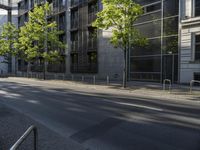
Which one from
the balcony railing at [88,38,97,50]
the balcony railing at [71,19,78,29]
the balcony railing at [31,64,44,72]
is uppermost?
the balcony railing at [71,19,78,29]

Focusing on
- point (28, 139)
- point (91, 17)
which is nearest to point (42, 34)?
point (91, 17)

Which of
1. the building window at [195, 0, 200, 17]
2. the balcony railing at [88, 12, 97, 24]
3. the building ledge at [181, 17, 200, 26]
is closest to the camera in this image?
the building ledge at [181, 17, 200, 26]

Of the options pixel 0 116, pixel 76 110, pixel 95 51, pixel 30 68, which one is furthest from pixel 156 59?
pixel 30 68

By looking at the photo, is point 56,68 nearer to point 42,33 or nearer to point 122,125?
point 42,33

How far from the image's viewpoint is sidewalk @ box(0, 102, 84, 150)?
6062mm

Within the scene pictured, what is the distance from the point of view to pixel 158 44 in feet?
80.3

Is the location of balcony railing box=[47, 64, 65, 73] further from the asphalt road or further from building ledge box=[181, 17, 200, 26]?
the asphalt road

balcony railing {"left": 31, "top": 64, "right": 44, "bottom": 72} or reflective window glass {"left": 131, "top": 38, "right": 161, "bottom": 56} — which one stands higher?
reflective window glass {"left": 131, "top": 38, "right": 161, "bottom": 56}

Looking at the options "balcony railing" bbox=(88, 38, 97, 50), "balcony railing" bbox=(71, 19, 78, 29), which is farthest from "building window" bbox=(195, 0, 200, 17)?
"balcony railing" bbox=(71, 19, 78, 29)

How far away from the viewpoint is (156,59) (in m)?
24.7

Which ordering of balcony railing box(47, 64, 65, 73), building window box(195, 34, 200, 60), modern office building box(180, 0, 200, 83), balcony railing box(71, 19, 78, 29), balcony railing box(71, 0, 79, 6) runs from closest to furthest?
modern office building box(180, 0, 200, 83), building window box(195, 34, 200, 60), balcony railing box(71, 0, 79, 6), balcony railing box(71, 19, 78, 29), balcony railing box(47, 64, 65, 73)

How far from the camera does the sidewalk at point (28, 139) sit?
6062mm

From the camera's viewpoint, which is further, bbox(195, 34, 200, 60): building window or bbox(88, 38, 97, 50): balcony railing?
bbox(88, 38, 97, 50): balcony railing

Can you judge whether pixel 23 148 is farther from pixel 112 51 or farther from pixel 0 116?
pixel 112 51
